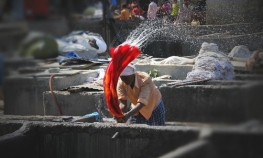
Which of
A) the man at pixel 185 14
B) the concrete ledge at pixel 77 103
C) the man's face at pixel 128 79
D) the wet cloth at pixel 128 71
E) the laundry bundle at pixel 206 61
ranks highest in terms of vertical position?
the man at pixel 185 14

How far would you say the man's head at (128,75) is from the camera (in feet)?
14.5

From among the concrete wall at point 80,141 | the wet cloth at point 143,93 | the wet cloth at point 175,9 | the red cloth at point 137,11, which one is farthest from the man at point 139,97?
the wet cloth at point 175,9

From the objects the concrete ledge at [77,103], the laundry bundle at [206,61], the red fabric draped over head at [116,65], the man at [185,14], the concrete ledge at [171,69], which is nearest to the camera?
the red fabric draped over head at [116,65]

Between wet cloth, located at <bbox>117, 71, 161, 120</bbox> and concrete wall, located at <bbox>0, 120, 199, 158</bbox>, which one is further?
wet cloth, located at <bbox>117, 71, 161, 120</bbox>

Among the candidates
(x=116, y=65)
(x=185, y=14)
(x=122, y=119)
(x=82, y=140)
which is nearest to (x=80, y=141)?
(x=82, y=140)

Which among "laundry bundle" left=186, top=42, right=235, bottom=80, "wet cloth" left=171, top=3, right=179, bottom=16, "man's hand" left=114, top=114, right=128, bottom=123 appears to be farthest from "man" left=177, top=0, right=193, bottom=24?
"man's hand" left=114, top=114, right=128, bottom=123

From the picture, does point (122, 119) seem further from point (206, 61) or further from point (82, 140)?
point (206, 61)

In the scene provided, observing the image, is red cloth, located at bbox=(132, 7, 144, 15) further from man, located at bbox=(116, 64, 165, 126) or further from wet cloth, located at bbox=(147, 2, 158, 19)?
man, located at bbox=(116, 64, 165, 126)

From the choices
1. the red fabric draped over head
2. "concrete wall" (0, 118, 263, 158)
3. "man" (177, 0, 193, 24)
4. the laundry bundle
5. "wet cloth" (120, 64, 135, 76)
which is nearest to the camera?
"concrete wall" (0, 118, 263, 158)

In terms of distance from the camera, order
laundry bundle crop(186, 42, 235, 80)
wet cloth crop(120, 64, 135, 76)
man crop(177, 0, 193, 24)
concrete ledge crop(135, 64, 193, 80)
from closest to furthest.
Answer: wet cloth crop(120, 64, 135, 76), man crop(177, 0, 193, 24), laundry bundle crop(186, 42, 235, 80), concrete ledge crop(135, 64, 193, 80)

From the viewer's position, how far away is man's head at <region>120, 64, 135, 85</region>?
441 centimetres

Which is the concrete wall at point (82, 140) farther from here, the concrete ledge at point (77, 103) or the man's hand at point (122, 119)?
the concrete ledge at point (77, 103)

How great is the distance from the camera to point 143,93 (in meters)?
4.56

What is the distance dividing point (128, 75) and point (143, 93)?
0.80ft
